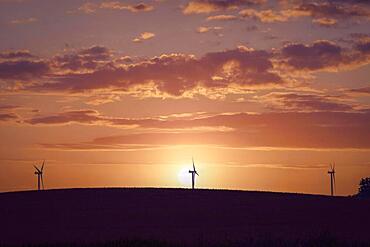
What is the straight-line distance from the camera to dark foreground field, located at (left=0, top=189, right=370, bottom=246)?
186 ft

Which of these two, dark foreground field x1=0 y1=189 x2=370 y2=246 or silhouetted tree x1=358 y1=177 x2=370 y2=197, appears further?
silhouetted tree x1=358 y1=177 x2=370 y2=197

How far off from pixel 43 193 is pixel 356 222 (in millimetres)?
35318

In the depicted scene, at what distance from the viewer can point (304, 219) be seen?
67.5m

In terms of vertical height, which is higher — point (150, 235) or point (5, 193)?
point (5, 193)

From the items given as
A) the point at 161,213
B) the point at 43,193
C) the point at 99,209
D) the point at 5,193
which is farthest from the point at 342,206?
the point at 5,193

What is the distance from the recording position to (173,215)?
233ft

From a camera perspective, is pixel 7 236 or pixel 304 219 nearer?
pixel 7 236

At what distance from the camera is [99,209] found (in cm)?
7425

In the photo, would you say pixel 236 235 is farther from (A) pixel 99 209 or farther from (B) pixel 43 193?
(B) pixel 43 193

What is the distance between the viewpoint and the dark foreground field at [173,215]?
56.7m

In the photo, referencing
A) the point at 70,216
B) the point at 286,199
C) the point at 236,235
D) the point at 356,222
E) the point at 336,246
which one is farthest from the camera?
the point at 286,199

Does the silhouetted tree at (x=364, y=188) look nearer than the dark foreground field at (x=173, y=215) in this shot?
No

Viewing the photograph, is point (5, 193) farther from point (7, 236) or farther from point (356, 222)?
point (356, 222)

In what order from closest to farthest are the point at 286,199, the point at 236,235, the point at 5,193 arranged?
the point at 236,235
the point at 286,199
the point at 5,193
